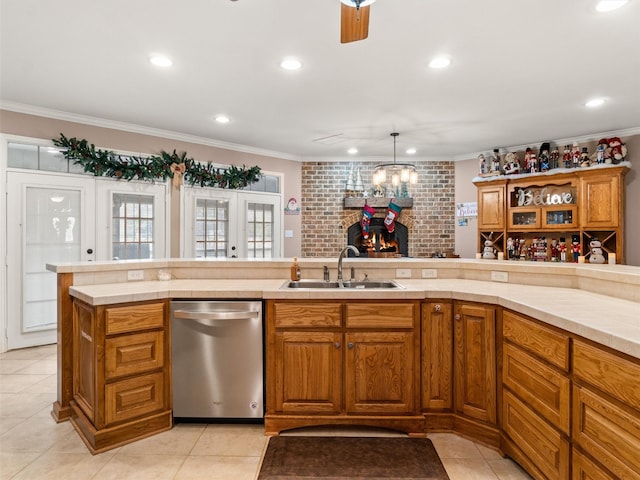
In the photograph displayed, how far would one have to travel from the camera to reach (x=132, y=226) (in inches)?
193

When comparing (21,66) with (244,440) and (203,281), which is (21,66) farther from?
(244,440)

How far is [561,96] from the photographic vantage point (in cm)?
380

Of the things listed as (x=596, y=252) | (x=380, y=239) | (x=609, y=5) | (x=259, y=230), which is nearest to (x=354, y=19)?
(x=609, y=5)

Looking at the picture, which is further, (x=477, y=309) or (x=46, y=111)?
(x=46, y=111)

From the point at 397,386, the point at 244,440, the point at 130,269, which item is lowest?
the point at 244,440

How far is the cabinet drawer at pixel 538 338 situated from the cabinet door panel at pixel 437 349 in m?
0.35

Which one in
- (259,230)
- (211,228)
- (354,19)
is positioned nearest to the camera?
(354,19)

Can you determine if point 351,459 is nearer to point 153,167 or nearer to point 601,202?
point 153,167

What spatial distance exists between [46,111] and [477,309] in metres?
4.81

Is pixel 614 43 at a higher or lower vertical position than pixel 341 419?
higher

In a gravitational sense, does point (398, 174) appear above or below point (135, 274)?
above

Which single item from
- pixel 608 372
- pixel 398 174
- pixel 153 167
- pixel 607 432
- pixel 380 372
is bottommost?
pixel 380 372

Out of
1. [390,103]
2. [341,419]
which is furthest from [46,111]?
Answer: [341,419]

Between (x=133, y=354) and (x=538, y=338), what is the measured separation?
2238 millimetres
